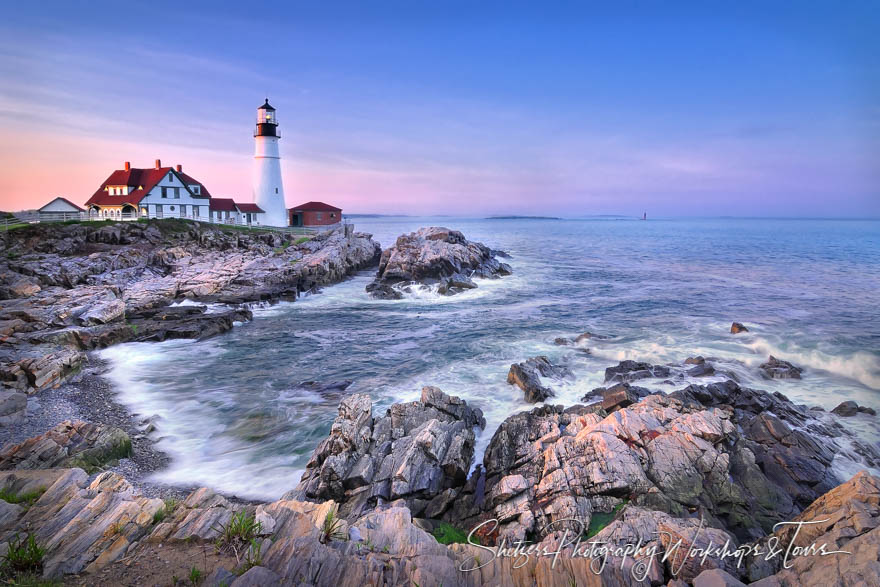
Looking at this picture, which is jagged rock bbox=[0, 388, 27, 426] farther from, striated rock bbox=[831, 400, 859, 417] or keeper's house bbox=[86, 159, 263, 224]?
keeper's house bbox=[86, 159, 263, 224]

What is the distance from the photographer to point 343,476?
10.2 meters

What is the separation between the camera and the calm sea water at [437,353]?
13859 mm

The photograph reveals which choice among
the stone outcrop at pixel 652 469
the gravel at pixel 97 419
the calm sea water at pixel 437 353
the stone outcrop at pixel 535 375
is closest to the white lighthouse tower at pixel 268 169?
the calm sea water at pixel 437 353

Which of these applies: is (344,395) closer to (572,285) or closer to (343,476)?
(343,476)

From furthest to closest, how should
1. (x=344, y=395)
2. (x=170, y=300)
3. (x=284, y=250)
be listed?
(x=284, y=250) < (x=170, y=300) < (x=344, y=395)

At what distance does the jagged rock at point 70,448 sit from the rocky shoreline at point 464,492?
4 centimetres

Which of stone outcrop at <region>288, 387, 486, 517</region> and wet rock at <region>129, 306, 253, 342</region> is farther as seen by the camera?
wet rock at <region>129, 306, 253, 342</region>

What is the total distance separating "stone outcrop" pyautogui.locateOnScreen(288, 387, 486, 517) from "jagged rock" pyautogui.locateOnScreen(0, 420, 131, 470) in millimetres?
5193

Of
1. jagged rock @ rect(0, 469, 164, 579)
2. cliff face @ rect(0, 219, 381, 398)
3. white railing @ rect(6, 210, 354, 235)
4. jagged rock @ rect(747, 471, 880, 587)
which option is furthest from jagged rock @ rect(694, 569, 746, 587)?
white railing @ rect(6, 210, 354, 235)

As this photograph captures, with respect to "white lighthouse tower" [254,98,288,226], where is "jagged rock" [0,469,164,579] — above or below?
Result: below

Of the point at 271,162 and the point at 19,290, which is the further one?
the point at 271,162

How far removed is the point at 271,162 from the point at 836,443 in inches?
2466

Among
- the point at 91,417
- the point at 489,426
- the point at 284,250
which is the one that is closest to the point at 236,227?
the point at 284,250

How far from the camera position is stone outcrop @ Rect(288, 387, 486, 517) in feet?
32.1
